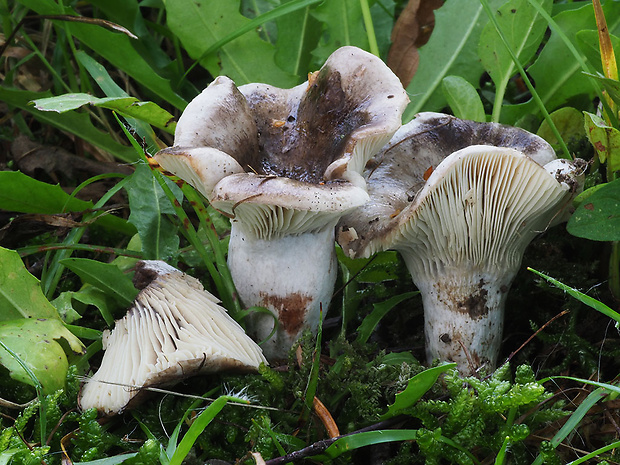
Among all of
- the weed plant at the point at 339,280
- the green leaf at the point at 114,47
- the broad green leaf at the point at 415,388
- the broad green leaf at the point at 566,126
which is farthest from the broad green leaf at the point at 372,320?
the green leaf at the point at 114,47

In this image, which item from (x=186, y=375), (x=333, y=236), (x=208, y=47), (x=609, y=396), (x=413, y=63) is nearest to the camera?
(x=609, y=396)

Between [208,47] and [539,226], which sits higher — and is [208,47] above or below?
above

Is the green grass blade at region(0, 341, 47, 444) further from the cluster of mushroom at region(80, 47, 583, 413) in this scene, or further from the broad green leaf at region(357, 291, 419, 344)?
the broad green leaf at region(357, 291, 419, 344)

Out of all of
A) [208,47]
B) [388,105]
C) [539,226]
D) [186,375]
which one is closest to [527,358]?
[539,226]

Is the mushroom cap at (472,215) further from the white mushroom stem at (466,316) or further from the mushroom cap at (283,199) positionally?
the mushroom cap at (283,199)

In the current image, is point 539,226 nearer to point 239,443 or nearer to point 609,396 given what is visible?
point 609,396

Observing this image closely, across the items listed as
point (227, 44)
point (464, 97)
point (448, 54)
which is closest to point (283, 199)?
point (464, 97)
